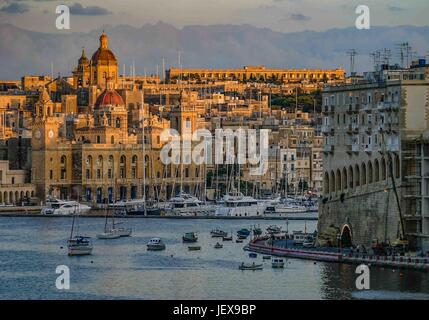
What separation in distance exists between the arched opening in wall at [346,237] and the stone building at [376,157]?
0.08ft

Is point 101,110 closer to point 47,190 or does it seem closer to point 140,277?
point 47,190

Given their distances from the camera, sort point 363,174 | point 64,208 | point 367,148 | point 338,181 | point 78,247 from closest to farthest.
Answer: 1. point 367,148
2. point 363,174
3. point 338,181
4. point 78,247
5. point 64,208

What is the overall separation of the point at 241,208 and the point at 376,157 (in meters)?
28.9

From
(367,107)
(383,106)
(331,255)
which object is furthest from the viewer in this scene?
(367,107)

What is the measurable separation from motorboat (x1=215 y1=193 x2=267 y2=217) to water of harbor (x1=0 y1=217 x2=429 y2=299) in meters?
14.0

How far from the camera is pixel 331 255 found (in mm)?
45250

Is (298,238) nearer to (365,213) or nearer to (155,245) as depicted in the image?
(155,245)

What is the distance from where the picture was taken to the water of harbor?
39.9 metres

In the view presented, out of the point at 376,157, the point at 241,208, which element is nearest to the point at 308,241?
the point at 376,157

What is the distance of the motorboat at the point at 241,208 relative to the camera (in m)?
73.3

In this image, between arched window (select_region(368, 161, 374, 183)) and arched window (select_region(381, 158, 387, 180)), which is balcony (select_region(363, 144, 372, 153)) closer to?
arched window (select_region(368, 161, 374, 183))

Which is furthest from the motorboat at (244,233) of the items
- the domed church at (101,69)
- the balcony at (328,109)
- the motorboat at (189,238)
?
the domed church at (101,69)

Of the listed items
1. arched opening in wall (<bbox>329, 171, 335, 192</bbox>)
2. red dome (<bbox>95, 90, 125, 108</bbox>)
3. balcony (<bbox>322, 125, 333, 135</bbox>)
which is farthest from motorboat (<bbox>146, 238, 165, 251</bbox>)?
red dome (<bbox>95, 90, 125, 108</bbox>)
